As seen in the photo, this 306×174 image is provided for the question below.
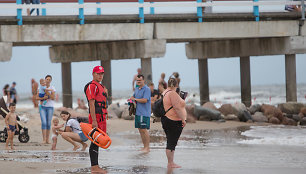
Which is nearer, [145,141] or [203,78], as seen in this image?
[145,141]

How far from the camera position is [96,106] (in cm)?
896

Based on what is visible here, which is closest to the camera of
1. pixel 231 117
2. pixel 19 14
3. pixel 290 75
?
pixel 19 14

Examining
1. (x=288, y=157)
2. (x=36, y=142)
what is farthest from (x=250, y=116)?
(x=288, y=157)

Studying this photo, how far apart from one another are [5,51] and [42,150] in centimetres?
826

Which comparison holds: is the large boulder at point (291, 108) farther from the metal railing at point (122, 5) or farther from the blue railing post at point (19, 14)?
the blue railing post at point (19, 14)

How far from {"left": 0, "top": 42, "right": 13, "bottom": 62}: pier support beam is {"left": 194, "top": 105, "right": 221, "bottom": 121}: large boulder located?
21.1ft

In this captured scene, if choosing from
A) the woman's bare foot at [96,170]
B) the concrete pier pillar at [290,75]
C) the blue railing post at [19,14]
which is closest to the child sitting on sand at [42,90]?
the woman's bare foot at [96,170]

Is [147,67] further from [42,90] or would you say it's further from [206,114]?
[42,90]

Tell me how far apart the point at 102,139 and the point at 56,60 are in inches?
709

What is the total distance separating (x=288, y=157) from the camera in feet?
36.1

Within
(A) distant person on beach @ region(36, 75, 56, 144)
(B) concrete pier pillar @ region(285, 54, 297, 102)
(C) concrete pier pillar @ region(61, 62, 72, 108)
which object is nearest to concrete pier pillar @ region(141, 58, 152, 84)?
(C) concrete pier pillar @ region(61, 62, 72, 108)

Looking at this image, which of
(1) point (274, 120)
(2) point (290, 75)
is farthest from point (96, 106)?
(2) point (290, 75)

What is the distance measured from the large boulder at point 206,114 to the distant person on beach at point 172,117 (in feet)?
39.2

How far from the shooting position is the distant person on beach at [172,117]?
31.4 feet
